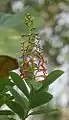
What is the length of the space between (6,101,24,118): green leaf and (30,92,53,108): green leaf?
2 centimetres

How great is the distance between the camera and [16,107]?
560mm

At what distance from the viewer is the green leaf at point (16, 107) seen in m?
0.56

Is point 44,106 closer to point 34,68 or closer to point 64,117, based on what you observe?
point 34,68

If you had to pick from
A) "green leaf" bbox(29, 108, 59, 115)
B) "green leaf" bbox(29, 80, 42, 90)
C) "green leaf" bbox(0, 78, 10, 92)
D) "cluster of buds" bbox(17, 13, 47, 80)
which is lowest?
"green leaf" bbox(29, 108, 59, 115)

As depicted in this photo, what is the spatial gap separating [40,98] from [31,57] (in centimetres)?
10

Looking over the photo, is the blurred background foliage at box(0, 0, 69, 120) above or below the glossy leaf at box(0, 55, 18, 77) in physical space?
above

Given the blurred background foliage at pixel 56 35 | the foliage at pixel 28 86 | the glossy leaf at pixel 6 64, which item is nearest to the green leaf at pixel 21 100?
the foliage at pixel 28 86

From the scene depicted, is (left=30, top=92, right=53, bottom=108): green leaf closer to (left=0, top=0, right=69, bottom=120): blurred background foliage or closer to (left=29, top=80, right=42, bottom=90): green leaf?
(left=29, top=80, right=42, bottom=90): green leaf

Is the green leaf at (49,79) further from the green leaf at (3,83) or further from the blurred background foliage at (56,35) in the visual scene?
the blurred background foliage at (56,35)

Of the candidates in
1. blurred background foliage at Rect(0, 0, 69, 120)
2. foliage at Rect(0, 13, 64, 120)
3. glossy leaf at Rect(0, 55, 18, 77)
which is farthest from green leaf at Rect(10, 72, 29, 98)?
blurred background foliage at Rect(0, 0, 69, 120)

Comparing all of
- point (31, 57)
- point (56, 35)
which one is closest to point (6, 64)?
point (31, 57)

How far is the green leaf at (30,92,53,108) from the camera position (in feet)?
1.81

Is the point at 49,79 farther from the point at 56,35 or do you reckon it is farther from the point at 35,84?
the point at 56,35

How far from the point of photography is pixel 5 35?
2.67 ft
